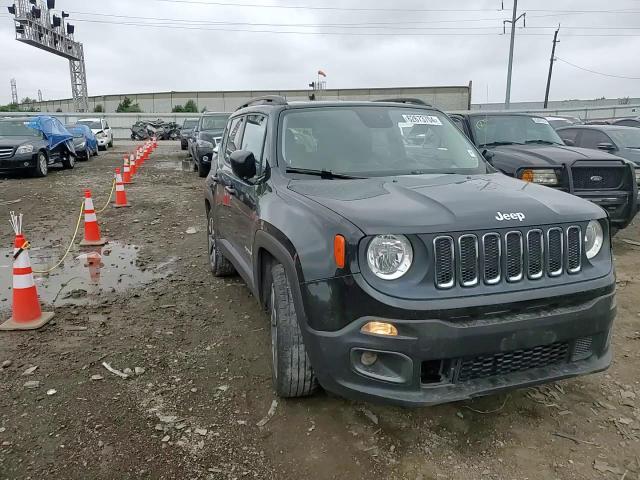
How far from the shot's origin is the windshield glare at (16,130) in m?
14.5

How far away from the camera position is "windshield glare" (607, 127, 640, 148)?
10266mm

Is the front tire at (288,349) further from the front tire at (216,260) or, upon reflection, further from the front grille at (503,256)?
the front tire at (216,260)

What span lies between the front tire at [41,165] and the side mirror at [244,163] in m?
12.9

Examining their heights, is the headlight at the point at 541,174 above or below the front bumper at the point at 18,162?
above

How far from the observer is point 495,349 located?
247 cm

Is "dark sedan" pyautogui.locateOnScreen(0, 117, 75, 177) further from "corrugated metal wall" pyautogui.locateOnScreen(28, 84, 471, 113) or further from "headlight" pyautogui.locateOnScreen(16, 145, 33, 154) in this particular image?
"corrugated metal wall" pyautogui.locateOnScreen(28, 84, 471, 113)

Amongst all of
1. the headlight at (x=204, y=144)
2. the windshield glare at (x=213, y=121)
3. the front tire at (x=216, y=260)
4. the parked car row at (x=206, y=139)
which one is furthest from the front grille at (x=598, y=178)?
the windshield glare at (x=213, y=121)

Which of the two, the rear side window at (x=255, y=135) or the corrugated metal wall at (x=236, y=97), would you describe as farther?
the corrugated metal wall at (x=236, y=97)

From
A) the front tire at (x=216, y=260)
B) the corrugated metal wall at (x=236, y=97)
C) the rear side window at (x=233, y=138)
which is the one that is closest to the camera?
the rear side window at (x=233, y=138)

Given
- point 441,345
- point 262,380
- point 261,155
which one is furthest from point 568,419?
point 261,155

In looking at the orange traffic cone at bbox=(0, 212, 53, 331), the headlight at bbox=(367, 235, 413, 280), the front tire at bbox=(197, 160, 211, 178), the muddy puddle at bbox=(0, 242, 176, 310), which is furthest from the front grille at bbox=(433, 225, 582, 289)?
the front tire at bbox=(197, 160, 211, 178)

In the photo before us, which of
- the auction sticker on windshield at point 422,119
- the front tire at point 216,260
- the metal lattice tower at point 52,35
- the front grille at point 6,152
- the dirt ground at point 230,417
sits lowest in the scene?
the dirt ground at point 230,417

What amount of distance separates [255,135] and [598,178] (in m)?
4.88

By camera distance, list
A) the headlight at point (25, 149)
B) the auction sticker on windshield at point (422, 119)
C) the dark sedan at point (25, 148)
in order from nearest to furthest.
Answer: the auction sticker on windshield at point (422, 119)
the dark sedan at point (25, 148)
the headlight at point (25, 149)
